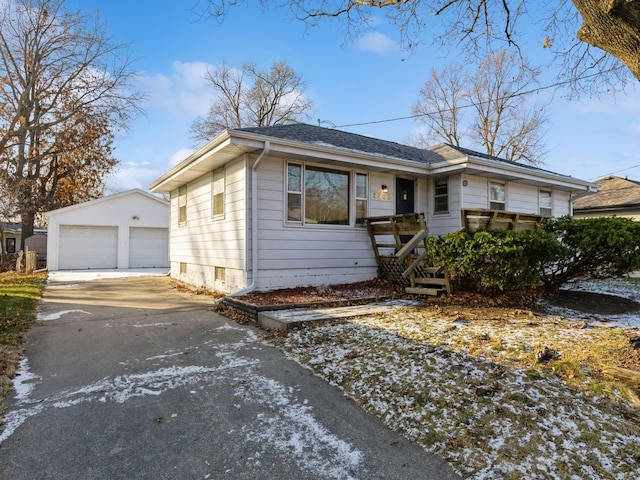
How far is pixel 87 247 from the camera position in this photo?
17500 mm

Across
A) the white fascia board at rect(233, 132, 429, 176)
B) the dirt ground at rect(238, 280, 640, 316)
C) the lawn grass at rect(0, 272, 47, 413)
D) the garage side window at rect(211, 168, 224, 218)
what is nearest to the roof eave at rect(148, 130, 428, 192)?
the white fascia board at rect(233, 132, 429, 176)

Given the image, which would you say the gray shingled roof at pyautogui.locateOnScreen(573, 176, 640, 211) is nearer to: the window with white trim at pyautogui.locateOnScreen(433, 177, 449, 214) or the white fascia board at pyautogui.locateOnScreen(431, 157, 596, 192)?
the white fascia board at pyautogui.locateOnScreen(431, 157, 596, 192)

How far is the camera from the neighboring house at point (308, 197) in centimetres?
748

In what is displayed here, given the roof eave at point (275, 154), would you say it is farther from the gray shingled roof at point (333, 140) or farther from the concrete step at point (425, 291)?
the concrete step at point (425, 291)

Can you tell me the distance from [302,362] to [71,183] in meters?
27.0

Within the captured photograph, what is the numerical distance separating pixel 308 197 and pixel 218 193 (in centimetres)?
235

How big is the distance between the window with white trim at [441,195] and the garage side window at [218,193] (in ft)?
18.2

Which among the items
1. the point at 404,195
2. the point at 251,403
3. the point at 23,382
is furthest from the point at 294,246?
the point at 23,382

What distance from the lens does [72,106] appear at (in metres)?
20.7

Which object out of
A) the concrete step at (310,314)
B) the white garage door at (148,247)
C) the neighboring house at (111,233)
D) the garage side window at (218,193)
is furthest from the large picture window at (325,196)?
the white garage door at (148,247)

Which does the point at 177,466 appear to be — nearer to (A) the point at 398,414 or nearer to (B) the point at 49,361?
(A) the point at 398,414

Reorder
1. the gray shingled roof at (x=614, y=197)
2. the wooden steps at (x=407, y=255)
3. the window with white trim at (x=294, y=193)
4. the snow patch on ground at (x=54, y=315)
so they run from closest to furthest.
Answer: the snow patch on ground at (x=54, y=315) < the wooden steps at (x=407, y=255) < the window with white trim at (x=294, y=193) < the gray shingled roof at (x=614, y=197)

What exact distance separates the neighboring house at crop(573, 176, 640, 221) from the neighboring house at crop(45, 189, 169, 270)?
A: 18.9 m

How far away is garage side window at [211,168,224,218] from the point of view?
8734 millimetres
